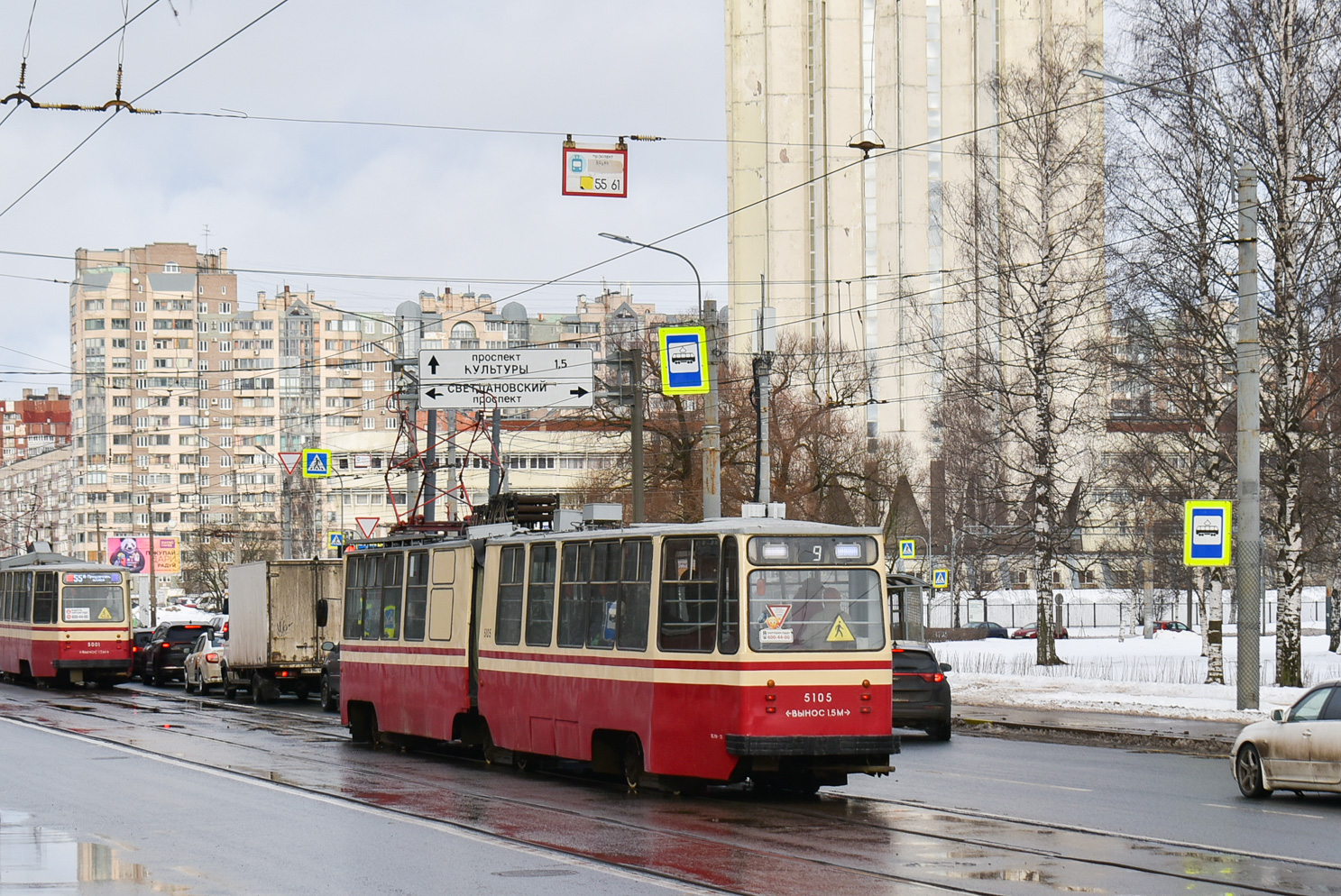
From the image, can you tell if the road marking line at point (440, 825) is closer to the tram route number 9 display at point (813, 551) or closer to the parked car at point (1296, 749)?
the tram route number 9 display at point (813, 551)

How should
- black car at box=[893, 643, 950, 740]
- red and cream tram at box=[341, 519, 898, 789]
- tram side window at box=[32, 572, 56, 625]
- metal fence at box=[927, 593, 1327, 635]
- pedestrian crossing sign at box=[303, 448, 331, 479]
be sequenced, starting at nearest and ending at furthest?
red and cream tram at box=[341, 519, 898, 789] → black car at box=[893, 643, 950, 740] → tram side window at box=[32, 572, 56, 625] → pedestrian crossing sign at box=[303, 448, 331, 479] → metal fence at box=[927, 593, 1327, 635]

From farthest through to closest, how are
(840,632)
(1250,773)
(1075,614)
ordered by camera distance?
1. (1075,614)
2. (1250,773)
3. (840,632)

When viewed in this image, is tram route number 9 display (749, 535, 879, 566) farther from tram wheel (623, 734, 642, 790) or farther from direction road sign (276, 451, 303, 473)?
direction road sign (276, 451, 303, 473)

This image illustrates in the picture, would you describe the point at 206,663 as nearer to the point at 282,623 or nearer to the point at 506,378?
the point at 282,623

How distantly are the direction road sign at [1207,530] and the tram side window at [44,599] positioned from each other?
91.7 feet

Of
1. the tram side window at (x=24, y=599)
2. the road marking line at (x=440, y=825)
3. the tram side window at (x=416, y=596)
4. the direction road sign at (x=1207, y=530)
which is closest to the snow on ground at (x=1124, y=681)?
the direction road sign at (x=1207, y=530)

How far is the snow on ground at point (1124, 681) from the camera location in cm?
2844

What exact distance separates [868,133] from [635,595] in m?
89.4

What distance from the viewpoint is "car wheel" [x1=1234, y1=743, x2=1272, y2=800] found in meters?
16.2

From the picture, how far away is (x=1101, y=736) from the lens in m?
24.7

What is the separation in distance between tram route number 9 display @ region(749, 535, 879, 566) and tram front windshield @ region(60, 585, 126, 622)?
30399 millimetres

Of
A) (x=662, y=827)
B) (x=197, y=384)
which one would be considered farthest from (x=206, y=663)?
(x=197, y=384)

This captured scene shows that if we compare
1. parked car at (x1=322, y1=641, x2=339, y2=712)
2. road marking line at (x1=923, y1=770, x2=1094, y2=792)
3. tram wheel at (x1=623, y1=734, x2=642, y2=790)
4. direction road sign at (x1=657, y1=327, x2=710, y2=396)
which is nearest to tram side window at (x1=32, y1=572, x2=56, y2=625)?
parked car at (x1=322, y1=641, x2=339, y2=712)

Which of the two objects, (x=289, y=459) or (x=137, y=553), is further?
(x=289, y=459)
